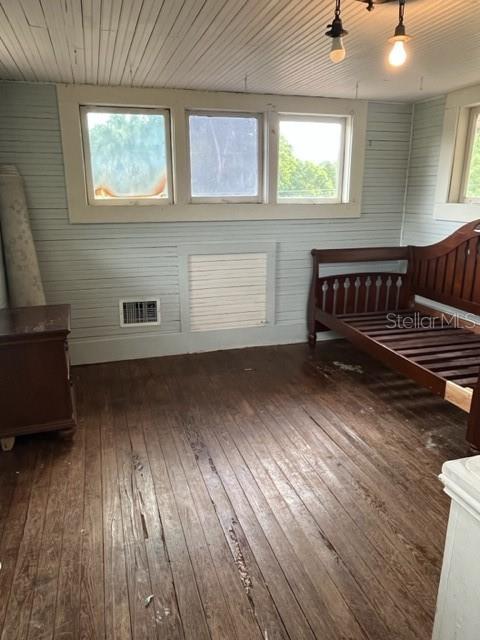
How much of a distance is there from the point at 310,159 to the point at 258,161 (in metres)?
0.50

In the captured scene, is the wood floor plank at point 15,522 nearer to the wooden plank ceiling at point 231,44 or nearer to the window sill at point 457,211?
the wooden plank ceiling at point 231,44

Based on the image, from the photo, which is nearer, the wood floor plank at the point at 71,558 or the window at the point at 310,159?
the wood floor plank at the point at 71,558

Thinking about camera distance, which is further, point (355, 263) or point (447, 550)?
point (355, 263)

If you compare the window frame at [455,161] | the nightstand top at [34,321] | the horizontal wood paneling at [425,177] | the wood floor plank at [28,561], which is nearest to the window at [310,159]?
the horizontal wood paneling at [425,177]

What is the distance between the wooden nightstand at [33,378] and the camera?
245cm

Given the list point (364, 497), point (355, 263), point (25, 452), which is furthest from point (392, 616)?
point (355, 263)

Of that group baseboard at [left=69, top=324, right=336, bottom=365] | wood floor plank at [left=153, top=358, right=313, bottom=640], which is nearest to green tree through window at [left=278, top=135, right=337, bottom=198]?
baseboard at [left=69, top=324, right=336, bottom=365]

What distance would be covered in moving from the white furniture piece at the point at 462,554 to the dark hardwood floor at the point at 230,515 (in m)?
0.88

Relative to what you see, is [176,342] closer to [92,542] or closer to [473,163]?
[92,542]

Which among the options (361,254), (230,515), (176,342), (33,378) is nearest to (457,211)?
(361,254)

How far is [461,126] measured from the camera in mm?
3623

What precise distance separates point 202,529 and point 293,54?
8.43 ft

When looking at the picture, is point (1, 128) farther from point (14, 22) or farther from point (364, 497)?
point (364, 497)

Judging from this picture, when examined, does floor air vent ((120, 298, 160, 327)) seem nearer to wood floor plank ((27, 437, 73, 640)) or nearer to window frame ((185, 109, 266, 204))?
window frame ((185, 109, 266, 204))
